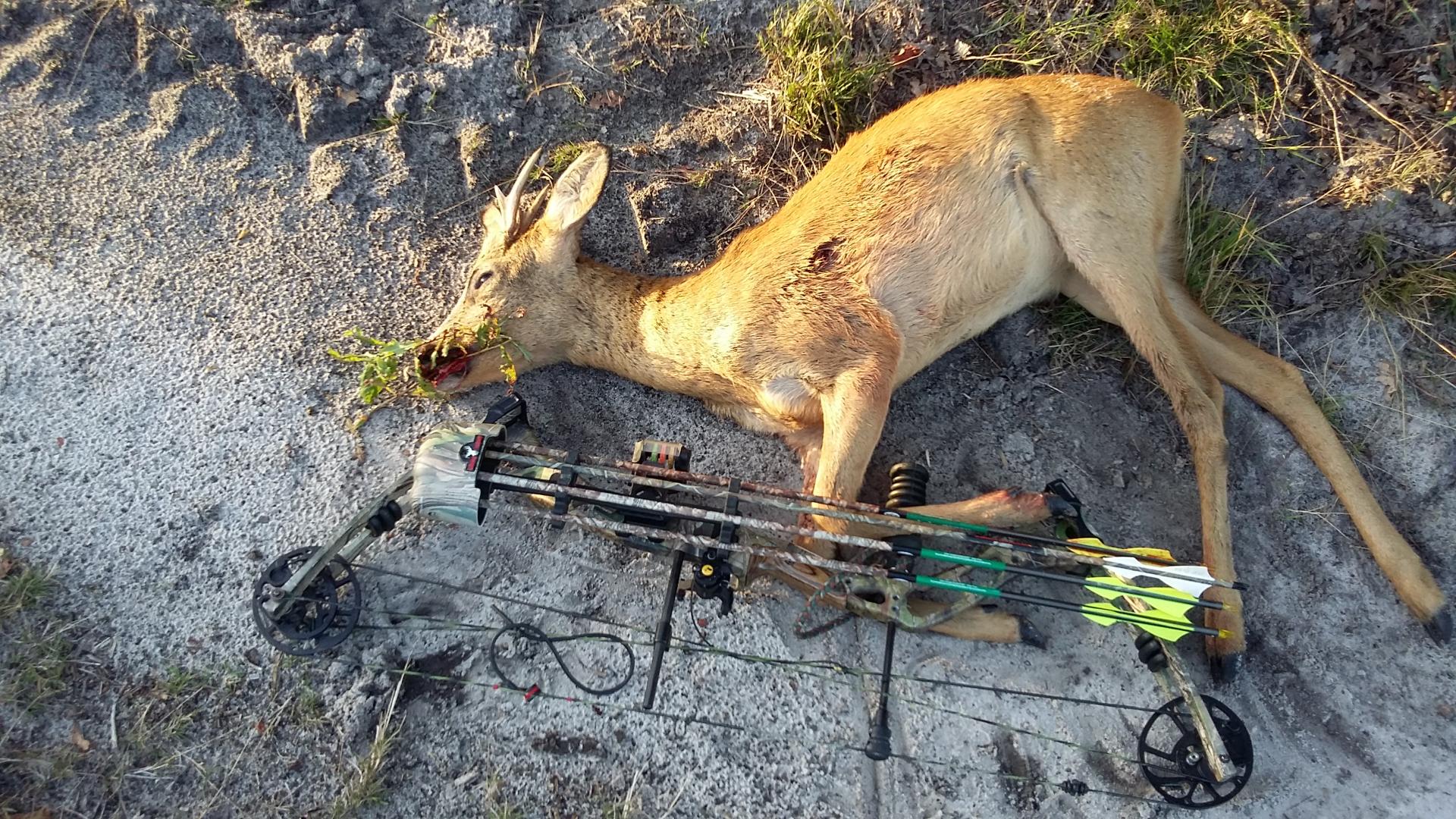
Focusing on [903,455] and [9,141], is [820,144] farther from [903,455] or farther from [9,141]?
[9,141]

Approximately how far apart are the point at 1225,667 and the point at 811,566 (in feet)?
5.74

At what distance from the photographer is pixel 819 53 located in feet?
13.2

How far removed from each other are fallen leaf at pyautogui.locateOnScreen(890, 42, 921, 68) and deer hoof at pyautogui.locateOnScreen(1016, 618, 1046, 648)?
9.75 feet

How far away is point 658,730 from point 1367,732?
287cm

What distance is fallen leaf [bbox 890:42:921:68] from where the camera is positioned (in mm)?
4027

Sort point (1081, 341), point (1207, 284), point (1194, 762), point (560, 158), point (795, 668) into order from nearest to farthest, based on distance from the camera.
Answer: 1. point (1194, 762)
2. point (795, 668)
3. point (1207, 284)
4. point (1081, 341)
5. point (560, 158)

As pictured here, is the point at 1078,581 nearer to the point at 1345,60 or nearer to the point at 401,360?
the point at 1345,60

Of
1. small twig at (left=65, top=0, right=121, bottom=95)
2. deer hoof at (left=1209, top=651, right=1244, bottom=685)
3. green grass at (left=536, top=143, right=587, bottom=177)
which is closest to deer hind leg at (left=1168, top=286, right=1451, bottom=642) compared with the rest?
deer hoof at (left=1209, top=651, right=1244, bottom=685)

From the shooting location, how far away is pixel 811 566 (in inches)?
124

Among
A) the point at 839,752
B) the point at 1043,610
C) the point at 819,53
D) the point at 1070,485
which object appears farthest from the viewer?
the point at 819,53

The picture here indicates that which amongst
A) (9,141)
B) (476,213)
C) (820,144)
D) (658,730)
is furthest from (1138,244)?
(9,141)

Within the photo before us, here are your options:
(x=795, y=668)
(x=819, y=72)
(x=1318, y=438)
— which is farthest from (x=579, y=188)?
(x=1318, y=438)

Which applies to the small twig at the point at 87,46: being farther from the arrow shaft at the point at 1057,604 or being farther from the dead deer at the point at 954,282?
the arrow shaft at the point at 1057,604

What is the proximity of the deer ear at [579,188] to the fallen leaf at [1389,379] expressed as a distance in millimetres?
3793
